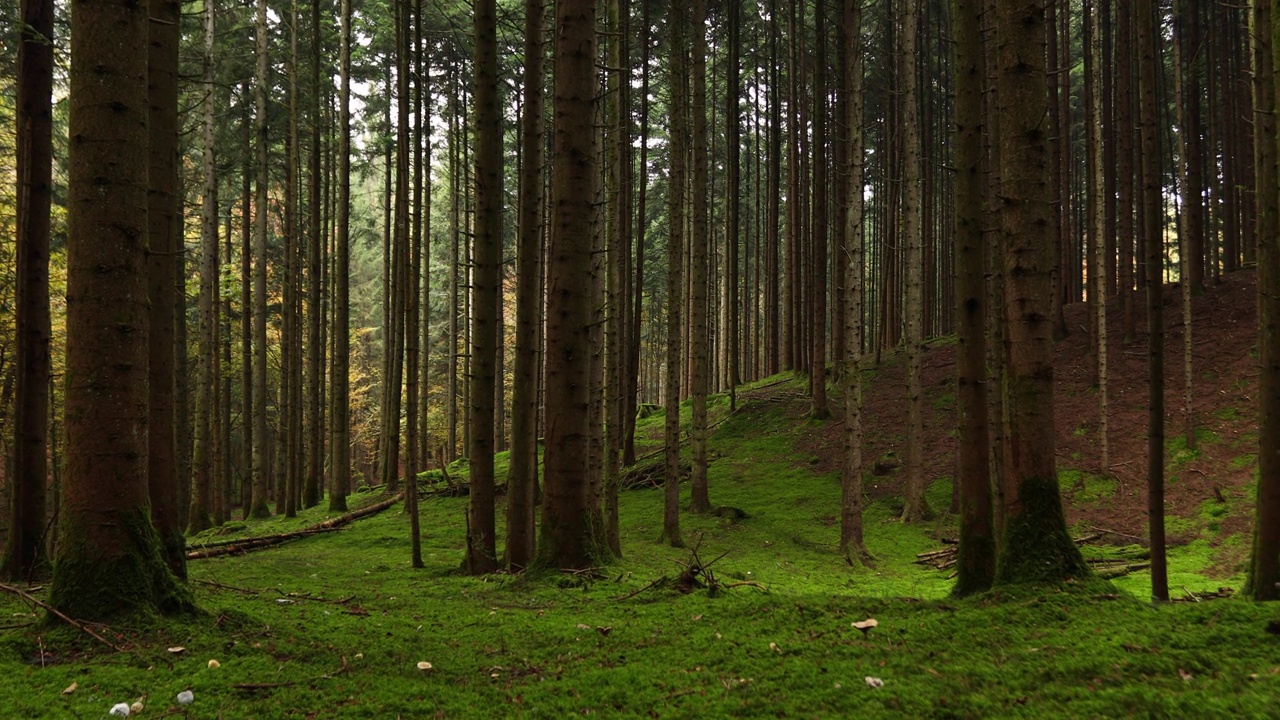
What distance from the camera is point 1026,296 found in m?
4.52

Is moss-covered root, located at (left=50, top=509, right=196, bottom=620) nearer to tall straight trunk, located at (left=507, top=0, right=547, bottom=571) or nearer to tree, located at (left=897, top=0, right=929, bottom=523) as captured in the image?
tall straight trunk, located at (left=507, top=0, right=547, bottom=571)

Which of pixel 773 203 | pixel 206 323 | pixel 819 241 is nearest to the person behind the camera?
pixel 206 323

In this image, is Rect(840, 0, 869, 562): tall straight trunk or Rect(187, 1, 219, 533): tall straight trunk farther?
Rect(187, 1, 219, 533): tall straight trunk

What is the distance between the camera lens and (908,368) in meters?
12.2

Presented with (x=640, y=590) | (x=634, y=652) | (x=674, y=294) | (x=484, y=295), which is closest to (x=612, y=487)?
(x=484, y=295)

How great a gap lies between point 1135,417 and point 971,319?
40.6ft

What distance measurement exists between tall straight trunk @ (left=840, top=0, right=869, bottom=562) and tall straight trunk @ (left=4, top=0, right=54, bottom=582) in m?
9.44

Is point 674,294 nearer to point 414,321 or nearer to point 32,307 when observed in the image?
point 414,321

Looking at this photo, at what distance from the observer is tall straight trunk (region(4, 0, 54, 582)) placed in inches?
Answer: 226

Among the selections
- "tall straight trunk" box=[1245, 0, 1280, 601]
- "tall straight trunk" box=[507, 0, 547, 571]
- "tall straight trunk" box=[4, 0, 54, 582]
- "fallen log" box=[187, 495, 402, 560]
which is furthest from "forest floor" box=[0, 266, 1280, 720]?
"fallen log" box=[187, 495, 402, 560]

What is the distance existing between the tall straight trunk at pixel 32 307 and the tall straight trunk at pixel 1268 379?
925 cm

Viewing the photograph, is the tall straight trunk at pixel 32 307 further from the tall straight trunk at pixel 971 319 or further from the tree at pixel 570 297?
the tall straight trunk at pixel 971 319

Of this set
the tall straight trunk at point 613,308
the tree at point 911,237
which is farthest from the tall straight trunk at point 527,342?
the tree at point 911,237

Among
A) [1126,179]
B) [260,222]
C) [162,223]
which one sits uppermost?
[1126,179]
